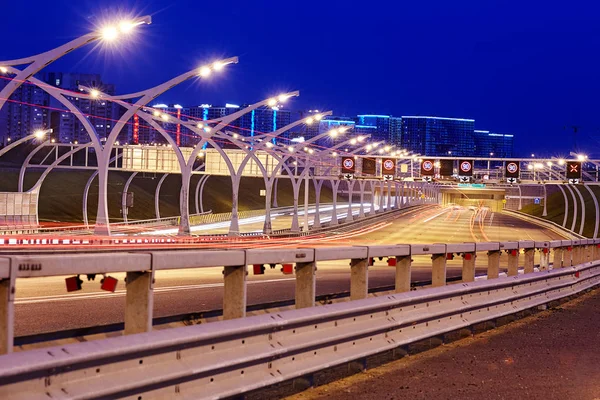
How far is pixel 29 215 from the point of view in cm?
5531

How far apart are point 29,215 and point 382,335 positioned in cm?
4889

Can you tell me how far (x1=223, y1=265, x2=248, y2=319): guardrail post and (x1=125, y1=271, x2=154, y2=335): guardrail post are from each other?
128cm

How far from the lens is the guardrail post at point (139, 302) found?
23.0 ft

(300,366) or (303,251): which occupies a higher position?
(303,251)

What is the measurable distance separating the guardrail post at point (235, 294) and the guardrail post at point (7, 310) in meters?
2.68

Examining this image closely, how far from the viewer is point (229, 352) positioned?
7.16m

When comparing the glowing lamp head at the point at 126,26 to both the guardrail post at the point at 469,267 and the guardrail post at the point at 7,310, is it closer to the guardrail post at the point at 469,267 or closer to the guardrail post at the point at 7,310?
the guardrail post at the point at 469,267

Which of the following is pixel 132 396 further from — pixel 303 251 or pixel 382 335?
pixel 382 335

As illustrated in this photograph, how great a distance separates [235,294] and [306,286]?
1.33m

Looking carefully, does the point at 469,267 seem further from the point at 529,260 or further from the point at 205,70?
the point at 205,70

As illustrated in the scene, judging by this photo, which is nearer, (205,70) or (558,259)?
(558,259)

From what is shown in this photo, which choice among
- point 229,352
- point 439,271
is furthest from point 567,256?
point 229,352

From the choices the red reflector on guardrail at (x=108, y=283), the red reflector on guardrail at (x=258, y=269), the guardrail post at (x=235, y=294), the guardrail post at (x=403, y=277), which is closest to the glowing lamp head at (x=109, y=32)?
the guardrail post at (x=403, y=277)

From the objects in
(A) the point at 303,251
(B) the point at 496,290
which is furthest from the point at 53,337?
(B) the point at 496,290
